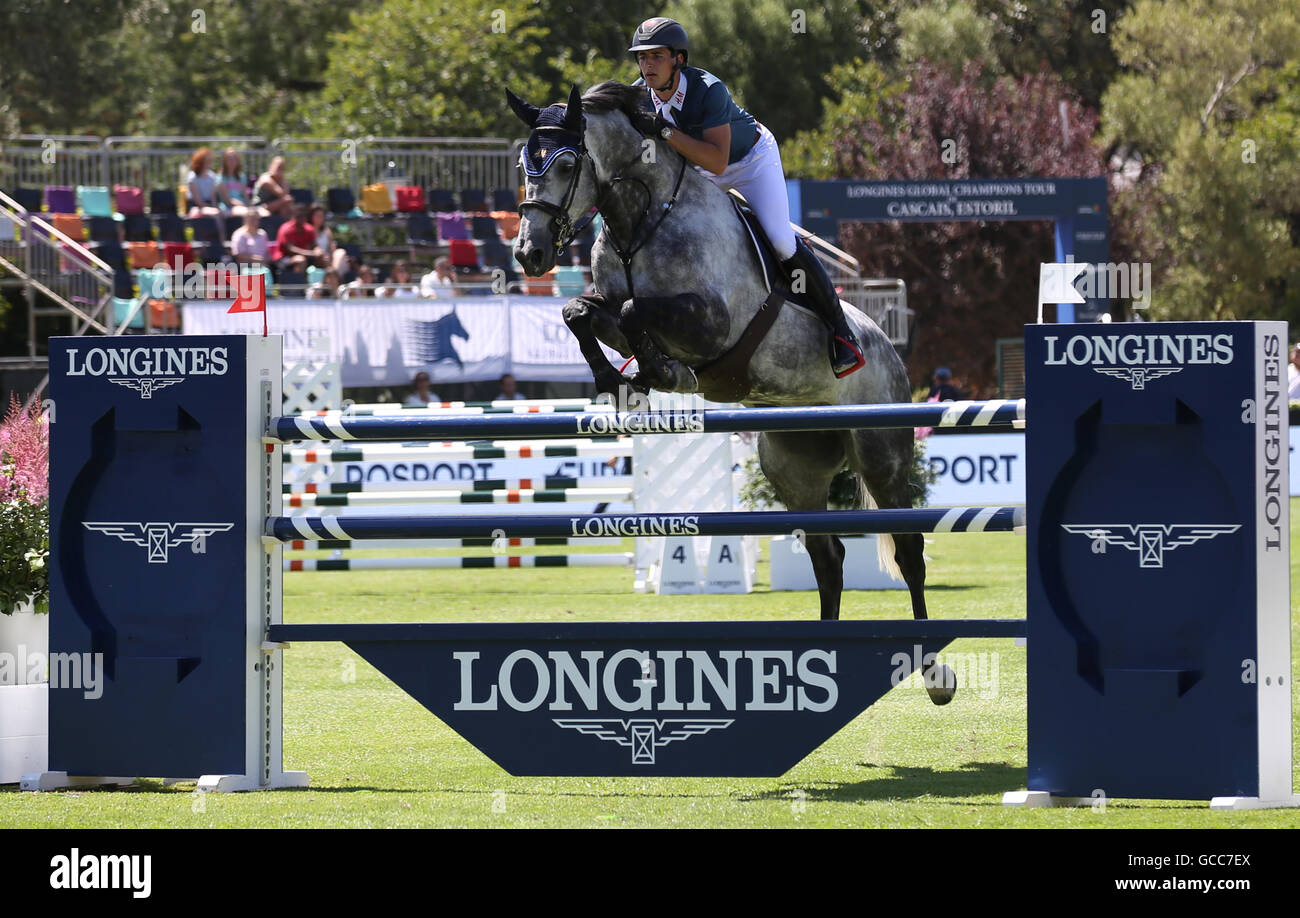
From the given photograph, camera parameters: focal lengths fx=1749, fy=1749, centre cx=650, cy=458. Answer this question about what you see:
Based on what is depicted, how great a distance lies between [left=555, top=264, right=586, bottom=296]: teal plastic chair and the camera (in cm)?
1804

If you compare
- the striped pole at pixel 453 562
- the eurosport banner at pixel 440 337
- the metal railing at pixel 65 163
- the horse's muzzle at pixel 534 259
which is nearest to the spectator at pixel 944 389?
the eurosport banner at pixel 440 337

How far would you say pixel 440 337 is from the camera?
1702 centimetres

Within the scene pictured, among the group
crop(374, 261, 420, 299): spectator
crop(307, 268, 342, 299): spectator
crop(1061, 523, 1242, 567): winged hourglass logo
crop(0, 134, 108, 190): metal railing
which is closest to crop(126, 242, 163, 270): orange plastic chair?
crop(0, 134, 108, 190): metal railing

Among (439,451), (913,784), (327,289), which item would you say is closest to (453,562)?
Result: (439,451)

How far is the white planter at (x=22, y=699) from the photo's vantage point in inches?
197

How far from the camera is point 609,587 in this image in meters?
11.1

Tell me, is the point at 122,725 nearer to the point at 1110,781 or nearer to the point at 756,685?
the point at 756,685

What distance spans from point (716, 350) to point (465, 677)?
152cm

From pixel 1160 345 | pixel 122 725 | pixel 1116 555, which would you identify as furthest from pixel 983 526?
pixel 122 725

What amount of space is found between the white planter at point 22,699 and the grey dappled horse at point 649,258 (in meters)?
1.86

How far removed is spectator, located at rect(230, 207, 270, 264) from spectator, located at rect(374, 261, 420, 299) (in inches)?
48.0

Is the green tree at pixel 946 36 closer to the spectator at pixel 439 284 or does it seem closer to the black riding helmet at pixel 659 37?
the spectator at pixel 439 284

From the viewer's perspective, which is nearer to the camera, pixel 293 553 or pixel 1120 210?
pixel 293 553
